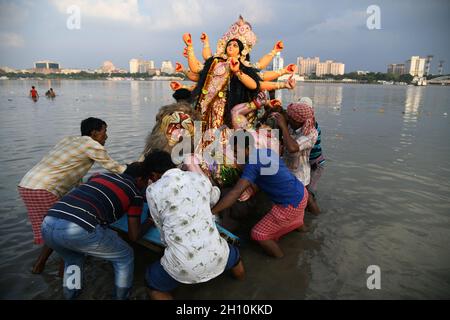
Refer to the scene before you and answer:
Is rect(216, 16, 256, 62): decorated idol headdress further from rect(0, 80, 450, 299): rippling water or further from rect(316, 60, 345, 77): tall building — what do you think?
rect(316, 60, 345, 77): tall building

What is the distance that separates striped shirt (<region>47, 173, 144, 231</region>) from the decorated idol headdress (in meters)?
2.99

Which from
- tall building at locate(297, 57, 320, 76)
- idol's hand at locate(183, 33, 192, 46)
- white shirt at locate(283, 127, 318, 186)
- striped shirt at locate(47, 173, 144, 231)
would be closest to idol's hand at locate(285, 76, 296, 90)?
white shirt at locate(283, 127, 318, 186)

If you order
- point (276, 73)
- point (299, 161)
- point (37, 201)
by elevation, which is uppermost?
point (276, 73)

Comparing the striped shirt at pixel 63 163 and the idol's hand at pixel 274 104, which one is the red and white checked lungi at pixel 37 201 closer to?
the striped shirt at pixel 63 163

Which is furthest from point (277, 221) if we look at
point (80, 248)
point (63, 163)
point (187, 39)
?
point (187, 39)

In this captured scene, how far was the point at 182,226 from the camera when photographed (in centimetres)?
259

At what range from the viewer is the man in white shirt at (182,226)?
2.59m

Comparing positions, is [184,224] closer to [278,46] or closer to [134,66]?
[278,46]

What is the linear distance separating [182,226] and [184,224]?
2cm

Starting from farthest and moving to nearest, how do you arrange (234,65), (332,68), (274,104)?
(332,68)
(274,104)
(234,65)

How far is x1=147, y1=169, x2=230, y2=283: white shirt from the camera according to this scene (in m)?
2.58

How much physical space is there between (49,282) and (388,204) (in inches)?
205

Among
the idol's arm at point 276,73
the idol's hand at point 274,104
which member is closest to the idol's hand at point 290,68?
the idol's arm at point 276,73

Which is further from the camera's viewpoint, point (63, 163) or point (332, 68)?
point (332, 68)
